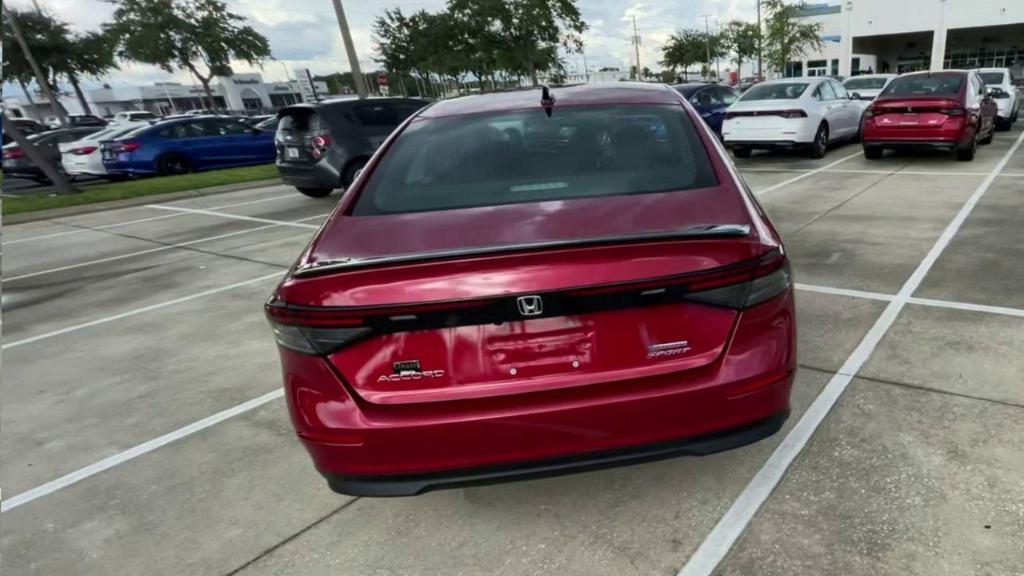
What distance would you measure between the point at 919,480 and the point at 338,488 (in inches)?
86.8

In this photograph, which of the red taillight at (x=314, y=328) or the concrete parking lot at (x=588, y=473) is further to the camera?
the concrete parking lot at (x=588, y=473)

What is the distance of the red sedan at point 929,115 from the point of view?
9.09 m

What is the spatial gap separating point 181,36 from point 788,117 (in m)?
27.9

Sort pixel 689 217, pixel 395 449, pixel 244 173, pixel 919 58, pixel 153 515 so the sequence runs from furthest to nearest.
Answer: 1. pixel 919 58
2. pixel 244 173
3. pixel 153 515
4. pixel 689 217
5. pixel 395 449

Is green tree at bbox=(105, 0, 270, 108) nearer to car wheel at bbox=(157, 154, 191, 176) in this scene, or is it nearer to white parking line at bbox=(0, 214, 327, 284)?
car wheel at bbox=(157, 154, 191, 176)

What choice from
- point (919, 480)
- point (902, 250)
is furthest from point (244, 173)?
point (919, 480)

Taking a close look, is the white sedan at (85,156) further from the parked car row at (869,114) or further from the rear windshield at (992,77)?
the rear windshield at (992,77)

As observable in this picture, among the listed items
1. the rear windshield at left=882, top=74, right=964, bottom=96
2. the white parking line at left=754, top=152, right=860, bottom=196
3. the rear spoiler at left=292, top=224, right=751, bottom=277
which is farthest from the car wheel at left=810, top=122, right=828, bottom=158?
the rear spoiler at left=292, top=224, right=751, bottom=277

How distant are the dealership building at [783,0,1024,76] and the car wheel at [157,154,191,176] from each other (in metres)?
45.8

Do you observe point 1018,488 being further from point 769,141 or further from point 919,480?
point 769,141

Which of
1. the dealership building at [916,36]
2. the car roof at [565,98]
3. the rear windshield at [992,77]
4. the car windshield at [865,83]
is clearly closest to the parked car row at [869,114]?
the rear windshield at [992,77]

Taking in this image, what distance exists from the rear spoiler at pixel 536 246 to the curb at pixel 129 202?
12.3 metres

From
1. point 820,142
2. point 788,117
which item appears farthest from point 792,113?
point 820,142

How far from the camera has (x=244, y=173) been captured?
14.4m
